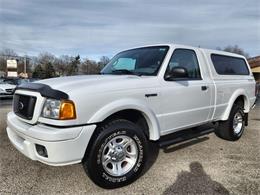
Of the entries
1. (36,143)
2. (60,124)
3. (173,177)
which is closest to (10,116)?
(36,143)

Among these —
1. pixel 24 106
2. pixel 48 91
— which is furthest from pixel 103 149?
pixel 24 106

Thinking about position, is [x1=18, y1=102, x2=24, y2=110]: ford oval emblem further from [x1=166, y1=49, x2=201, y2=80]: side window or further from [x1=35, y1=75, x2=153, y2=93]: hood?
[x1=166, y1=49, x2=201, y2=80]: side window

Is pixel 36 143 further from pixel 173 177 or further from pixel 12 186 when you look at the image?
pixel 173 177

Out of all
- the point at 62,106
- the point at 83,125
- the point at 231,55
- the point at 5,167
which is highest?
the point at 231,55

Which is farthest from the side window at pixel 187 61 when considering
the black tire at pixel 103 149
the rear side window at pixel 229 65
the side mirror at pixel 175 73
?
the black tire at pixel 103 149

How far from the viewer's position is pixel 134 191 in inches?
128

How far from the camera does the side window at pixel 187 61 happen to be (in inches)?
166

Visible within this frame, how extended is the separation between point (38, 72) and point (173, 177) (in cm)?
6388

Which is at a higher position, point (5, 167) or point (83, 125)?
point (83, 125)

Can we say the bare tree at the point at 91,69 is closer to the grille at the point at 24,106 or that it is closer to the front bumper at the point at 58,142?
the grille at the point at 24,106

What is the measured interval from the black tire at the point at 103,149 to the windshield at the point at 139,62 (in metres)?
1.01

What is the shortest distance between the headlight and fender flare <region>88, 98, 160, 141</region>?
253 millimetres

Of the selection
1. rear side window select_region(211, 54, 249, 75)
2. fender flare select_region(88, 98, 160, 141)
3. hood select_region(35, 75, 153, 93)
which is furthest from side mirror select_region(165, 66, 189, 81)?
rear side window select_region(211, 54, 249, 75)

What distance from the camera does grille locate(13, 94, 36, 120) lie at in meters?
3.12
